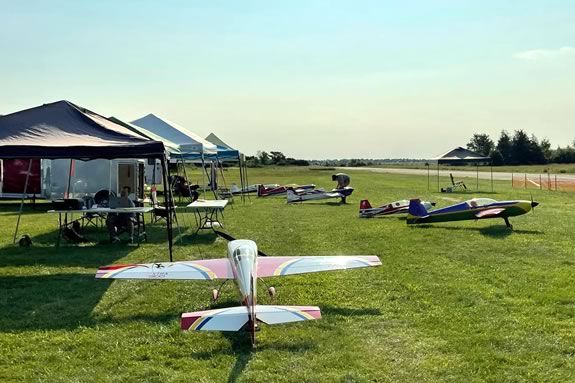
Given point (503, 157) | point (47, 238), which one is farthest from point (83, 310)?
point (503, 157)

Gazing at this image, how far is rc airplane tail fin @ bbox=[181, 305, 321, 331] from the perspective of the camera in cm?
459

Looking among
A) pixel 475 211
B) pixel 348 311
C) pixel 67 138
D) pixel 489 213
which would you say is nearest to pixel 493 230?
pixel 489 213

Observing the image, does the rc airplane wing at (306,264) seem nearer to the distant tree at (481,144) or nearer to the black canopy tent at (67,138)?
the black canopy tent at (67,138)

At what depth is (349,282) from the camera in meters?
7.88

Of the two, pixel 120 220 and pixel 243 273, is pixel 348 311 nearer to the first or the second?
pixel 243 273

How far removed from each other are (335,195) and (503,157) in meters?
73.4

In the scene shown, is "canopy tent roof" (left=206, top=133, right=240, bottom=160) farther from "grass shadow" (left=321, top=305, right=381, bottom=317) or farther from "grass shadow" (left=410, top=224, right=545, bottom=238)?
"grass shadow" (left=321, top=305, right=381, bottom=317)

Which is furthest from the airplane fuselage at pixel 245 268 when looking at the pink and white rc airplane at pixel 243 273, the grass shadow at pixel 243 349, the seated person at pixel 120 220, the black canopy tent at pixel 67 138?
the seated person at pixel 120 220

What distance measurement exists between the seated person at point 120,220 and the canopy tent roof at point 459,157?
80.1 ft

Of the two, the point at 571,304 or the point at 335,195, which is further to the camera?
the point at 335,195

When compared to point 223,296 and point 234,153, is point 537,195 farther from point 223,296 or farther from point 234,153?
point 223,296

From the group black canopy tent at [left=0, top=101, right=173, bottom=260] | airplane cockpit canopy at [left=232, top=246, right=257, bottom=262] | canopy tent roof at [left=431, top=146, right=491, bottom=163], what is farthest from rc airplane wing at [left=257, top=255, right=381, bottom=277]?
canopy tent roof at [left=431, top=146, right=491, bottom=163]

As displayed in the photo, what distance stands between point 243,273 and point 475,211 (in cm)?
953

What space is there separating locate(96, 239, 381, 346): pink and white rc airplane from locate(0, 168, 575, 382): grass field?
1.20 feet
